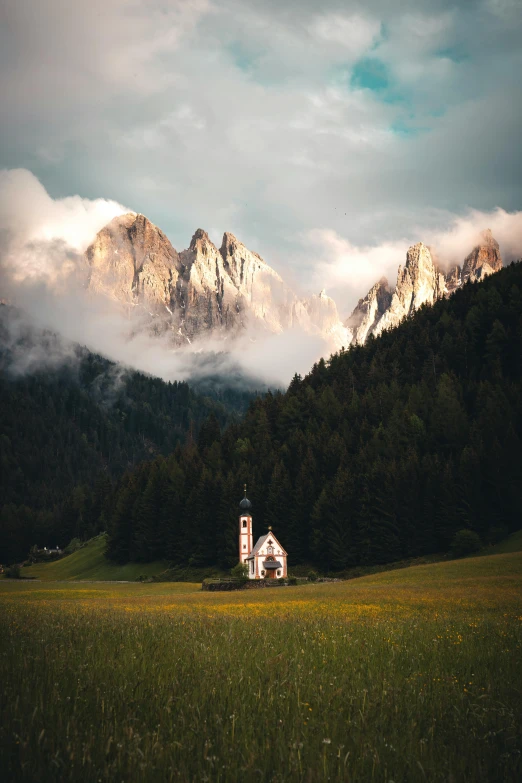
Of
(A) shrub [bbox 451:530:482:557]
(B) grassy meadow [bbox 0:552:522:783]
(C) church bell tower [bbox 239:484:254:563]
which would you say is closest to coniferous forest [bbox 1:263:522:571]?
(C) church bell tower [bbox 239:484:254:563]

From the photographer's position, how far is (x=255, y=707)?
7.05 meters

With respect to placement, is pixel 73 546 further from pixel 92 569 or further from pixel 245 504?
pixel 245 504

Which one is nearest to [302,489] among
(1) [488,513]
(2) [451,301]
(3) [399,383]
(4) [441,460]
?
(4) [441,460]

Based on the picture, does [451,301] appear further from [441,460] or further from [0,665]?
[0,665]

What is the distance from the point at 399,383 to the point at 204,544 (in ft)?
178

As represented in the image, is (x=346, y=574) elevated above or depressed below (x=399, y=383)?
below

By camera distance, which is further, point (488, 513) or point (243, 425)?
point (243, 425)

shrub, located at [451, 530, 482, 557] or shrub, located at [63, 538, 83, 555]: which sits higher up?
shrub, located at [451, 530, 482, 557]

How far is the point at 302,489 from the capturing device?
87.9 m

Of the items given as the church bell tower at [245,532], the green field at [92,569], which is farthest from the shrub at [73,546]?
the church bell tower at [245,532]

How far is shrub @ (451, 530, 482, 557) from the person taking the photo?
65000 mm

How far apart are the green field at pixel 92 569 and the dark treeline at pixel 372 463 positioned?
297cm

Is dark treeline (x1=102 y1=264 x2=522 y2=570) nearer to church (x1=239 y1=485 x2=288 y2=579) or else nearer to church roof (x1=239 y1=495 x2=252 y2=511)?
church roof (x1=239 y1=495 x2=252 y2=511)

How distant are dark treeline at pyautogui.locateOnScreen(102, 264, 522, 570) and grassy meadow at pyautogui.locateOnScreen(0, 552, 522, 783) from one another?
64.4 metres
